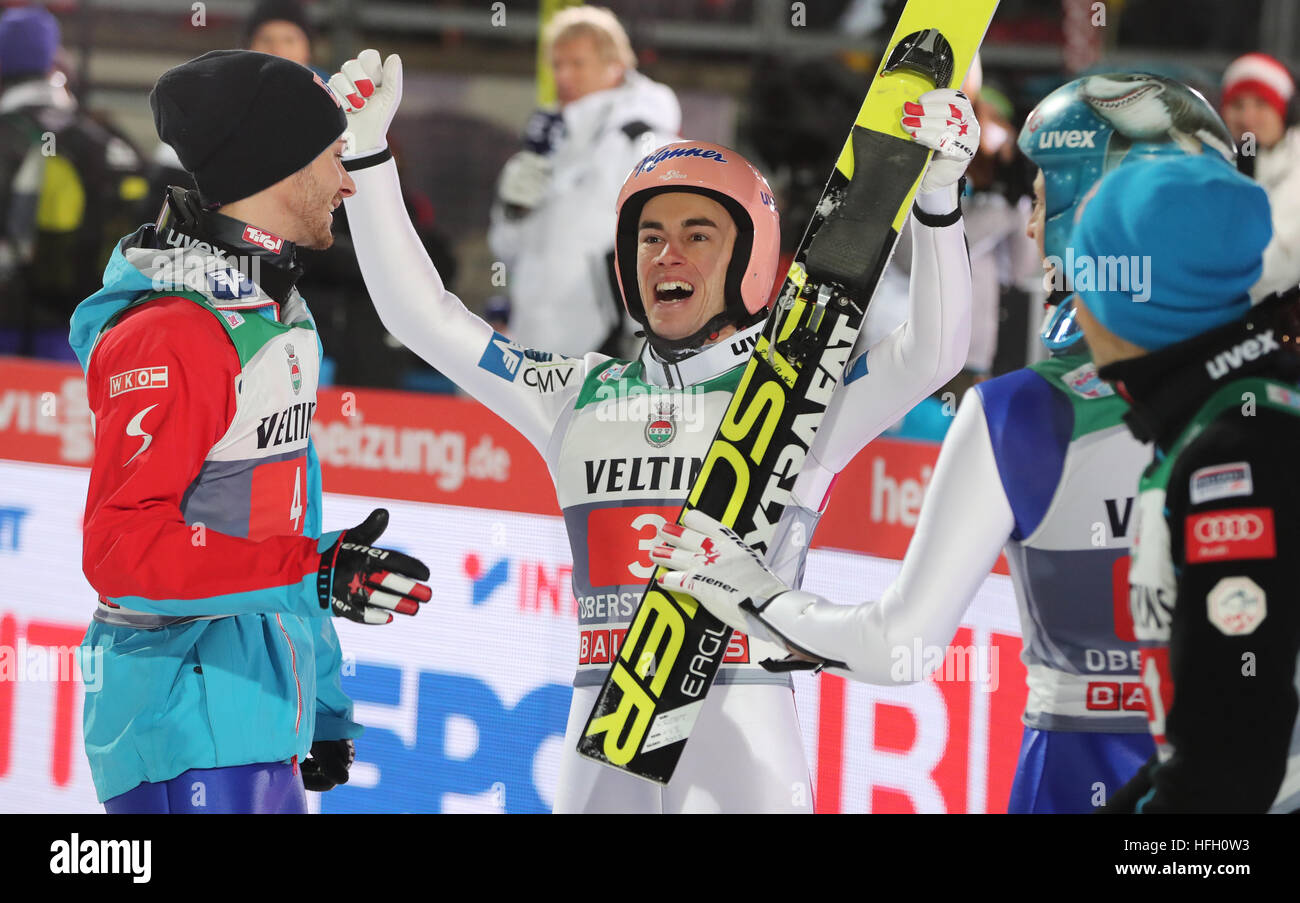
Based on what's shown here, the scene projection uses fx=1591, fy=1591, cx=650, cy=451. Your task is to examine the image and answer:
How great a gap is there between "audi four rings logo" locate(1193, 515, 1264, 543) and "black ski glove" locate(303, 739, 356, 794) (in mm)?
2066

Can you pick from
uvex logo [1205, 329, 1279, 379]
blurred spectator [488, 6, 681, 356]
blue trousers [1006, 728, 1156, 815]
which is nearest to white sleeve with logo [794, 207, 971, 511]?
blue trousers [1006, 728, 1156, 815]

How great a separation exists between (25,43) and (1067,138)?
5734mm

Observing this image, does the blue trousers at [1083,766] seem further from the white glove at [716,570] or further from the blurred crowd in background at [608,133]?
the blurred crowd in background at [608,133]

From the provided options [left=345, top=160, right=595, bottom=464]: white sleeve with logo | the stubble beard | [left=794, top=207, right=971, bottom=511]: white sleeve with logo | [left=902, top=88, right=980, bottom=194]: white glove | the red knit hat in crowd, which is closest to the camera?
[left=902, top=88, right=980, bottom=194]: white glove

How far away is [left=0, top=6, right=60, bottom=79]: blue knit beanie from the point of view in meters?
7.27

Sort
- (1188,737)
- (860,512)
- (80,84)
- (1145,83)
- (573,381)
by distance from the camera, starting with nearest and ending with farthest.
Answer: (1188,737), (1145,83), (573,381), (860,512), (80,84)

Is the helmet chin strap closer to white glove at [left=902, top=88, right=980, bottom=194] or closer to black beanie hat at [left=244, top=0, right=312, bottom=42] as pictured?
white glove at [left=902, top=88, right=980, bottom=194]

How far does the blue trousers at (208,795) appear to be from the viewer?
3055mm

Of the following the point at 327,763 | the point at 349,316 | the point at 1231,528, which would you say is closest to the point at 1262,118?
the point at 349,316

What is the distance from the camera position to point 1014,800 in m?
3.01
